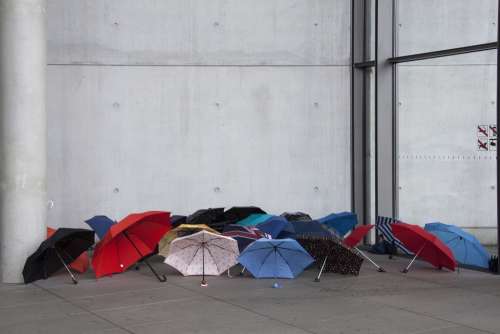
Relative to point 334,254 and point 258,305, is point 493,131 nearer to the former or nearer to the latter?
point 334,254

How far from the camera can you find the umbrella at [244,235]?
417 inches

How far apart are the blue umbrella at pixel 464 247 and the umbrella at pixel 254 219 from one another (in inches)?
95.4

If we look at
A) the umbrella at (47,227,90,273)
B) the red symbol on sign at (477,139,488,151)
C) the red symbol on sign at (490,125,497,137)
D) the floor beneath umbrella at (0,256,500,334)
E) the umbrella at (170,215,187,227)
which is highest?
the red symbol on sign at (490,125,497,137)

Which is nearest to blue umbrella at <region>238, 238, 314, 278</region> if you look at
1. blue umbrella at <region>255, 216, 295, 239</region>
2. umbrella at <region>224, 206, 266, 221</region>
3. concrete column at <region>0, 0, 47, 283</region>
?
blue umbrella at <region>255, 216, 295, 239</region>

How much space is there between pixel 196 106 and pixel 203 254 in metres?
4.18

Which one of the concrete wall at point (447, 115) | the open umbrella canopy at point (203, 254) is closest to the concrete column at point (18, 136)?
the open umbrella canopy at point (203, 254)

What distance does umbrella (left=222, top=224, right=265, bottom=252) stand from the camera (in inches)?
417

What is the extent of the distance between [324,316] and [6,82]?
5.07 meters

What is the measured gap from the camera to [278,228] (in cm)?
1089

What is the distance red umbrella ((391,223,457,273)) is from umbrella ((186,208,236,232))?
2640 millimetres

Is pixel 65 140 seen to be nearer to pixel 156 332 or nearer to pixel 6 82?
pixel 6 82

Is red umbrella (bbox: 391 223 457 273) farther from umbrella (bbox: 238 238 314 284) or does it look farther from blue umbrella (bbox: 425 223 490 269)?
umbrella (bbox: 238 238 314 284)

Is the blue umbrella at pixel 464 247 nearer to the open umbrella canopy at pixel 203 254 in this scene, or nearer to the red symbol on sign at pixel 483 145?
the red symbol on sign at pixel 483 145

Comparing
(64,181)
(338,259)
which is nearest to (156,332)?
(338,259)
